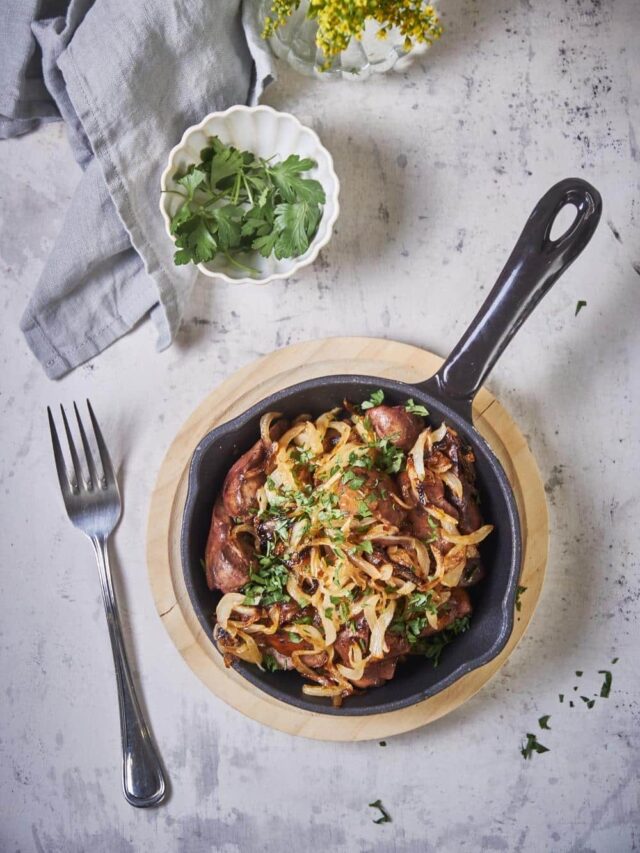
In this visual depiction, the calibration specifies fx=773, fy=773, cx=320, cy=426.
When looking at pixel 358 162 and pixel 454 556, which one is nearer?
pixel 454 556

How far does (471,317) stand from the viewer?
3207mm

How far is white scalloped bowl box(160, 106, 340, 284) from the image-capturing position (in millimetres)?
2898

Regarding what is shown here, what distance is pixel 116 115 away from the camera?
294 centimetres

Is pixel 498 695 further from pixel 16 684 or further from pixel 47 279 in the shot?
pixel 47 279

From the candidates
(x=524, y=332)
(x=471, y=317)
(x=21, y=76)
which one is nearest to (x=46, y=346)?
(x=21, y=76)

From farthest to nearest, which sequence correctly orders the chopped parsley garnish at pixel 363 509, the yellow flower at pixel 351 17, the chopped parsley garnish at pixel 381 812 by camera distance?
the chopped parsley garnish at pixel 381 812 < the yellow flower at pixel 351 17 < the chopped parsley garnish at pixel 363 509

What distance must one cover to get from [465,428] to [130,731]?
1.85 meters

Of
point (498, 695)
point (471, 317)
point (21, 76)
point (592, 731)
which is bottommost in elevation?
point (592, 731)

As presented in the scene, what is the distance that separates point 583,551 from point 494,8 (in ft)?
7.60

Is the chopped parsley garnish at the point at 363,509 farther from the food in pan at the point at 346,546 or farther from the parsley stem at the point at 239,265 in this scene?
the parsley stem at the point at 239,265

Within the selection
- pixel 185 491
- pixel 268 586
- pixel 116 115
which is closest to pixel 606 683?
pixel 268 586

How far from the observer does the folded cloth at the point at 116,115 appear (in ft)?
9.52

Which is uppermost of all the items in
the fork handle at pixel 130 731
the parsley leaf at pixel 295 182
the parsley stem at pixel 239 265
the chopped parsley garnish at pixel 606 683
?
the parsley leaf at pixel 295 182

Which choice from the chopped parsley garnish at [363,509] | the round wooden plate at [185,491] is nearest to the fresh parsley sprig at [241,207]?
the round wooden plate at [185,491]
